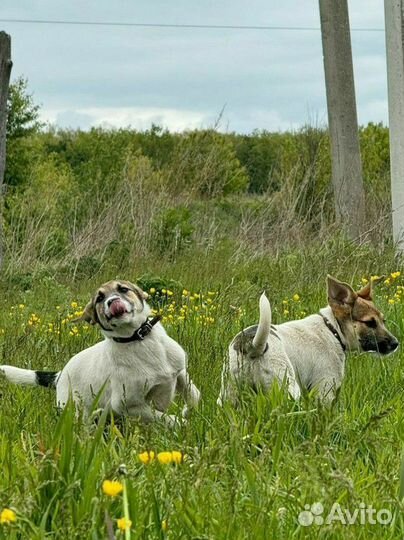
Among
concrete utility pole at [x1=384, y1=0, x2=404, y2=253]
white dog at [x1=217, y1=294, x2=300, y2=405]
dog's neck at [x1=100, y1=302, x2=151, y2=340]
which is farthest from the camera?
concrete utility pole at [x1=384, y1=0, x2=404, y2=253]

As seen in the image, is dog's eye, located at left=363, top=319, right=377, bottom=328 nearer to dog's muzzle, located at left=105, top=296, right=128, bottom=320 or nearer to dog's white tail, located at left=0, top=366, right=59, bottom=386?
dog's muzzle, located at left=105, top=296, right=128, bottom=320

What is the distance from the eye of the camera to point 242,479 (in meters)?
3.62

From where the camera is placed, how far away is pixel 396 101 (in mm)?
12297

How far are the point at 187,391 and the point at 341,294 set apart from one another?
4.71 ft

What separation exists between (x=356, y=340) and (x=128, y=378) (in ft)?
5.05

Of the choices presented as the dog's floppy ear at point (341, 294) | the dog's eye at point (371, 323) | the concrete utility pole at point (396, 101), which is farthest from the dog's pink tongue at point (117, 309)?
the concrete utility pole at point (396, 101)

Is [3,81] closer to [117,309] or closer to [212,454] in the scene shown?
[117,309]

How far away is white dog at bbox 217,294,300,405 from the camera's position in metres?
5.36

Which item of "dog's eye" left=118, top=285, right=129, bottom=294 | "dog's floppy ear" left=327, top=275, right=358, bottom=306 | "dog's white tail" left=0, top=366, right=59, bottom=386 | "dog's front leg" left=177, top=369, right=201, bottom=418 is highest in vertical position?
"dog's eye" left=118, top=285, right=129, bottom=294

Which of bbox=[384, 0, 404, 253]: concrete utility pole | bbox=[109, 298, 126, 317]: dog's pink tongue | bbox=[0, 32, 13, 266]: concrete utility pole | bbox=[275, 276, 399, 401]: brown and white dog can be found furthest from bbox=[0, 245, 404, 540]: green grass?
bbox=[384, 0, 404, 253]: concrete utility pole

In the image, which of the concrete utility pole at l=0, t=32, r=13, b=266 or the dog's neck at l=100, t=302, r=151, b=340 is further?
the concrete utility pole at l=0, t=32, r=13, b=266

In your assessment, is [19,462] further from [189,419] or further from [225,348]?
[225,348]

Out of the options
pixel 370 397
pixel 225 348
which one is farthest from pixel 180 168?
pixel 370 397

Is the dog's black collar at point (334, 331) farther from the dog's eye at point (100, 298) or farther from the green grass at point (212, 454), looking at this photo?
the dog's eye at point (100, 298)
